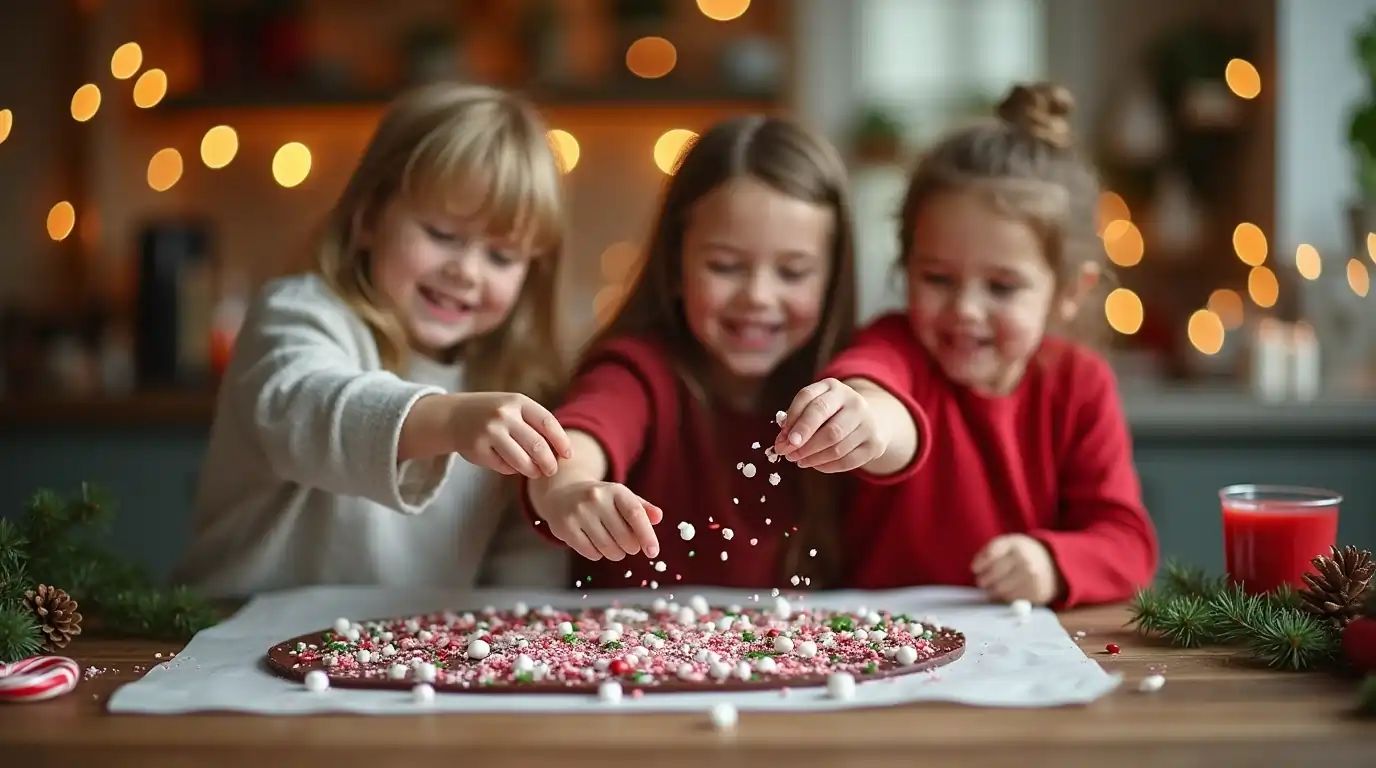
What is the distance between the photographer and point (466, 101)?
1511 mm

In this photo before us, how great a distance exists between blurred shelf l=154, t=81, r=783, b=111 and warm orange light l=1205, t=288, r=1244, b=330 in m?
1.07

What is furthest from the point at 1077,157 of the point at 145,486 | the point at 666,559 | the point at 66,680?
the point at 145,486

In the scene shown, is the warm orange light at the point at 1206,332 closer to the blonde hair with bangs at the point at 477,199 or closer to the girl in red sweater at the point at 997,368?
the girl in red sweater at the point at 997,368

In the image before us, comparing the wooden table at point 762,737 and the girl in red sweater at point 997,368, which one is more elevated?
the girl in red sweater at point 997,368

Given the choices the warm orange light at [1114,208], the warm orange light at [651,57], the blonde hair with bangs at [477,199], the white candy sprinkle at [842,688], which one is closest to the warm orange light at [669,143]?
the warm orange light at [651,57]

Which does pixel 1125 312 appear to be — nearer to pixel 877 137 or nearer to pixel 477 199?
pixel 877 137

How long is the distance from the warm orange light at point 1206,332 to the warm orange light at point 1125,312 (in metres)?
0.11

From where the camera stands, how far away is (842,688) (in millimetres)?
879

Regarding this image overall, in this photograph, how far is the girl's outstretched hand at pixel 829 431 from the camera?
106 centimetres

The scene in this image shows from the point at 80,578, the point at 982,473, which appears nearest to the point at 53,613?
the point at 80,578

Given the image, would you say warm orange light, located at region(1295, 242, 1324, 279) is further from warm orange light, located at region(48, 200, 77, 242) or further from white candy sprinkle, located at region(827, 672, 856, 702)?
warm orange light, located at region(48, 200, 77, 242)

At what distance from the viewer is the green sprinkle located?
42.8 inches

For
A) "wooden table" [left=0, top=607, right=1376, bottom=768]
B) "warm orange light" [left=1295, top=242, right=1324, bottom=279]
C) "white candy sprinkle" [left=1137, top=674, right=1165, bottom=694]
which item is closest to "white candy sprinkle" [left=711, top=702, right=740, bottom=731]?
"wooden table" [left=0, top=607, right=1376, bottom=768]

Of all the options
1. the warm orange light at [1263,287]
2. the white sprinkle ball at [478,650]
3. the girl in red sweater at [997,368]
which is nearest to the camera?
the white sprinkle ball at [478,650]
